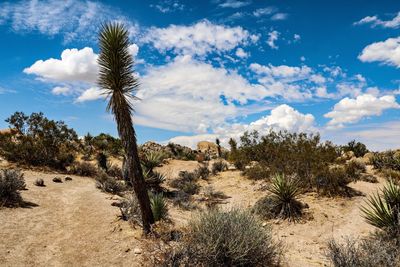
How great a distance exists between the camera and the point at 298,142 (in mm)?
17656

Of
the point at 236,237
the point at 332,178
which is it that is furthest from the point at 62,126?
the point at 236,237

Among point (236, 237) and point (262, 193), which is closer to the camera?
point (236, 237)

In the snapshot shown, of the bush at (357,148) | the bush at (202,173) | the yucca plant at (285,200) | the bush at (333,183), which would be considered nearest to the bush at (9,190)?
the yucca plant at (285,200)

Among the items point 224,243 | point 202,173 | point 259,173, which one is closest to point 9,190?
point 224,243

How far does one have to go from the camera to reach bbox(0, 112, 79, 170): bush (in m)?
17.7

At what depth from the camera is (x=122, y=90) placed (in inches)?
325

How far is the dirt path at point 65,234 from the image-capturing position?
22.6 feet

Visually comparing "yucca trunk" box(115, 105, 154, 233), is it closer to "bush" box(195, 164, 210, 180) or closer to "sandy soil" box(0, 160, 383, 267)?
"sandy soil" box(0, 160, 383, 267)

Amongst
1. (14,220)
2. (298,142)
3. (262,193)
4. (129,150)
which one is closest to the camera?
(129,150)

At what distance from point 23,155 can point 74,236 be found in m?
11.6

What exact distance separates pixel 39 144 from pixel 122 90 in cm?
1322

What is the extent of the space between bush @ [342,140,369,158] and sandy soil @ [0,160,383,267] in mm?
18608

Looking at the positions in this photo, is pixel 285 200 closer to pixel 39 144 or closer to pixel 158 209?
pixel 158 209

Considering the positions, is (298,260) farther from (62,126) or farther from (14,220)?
(62,126)
